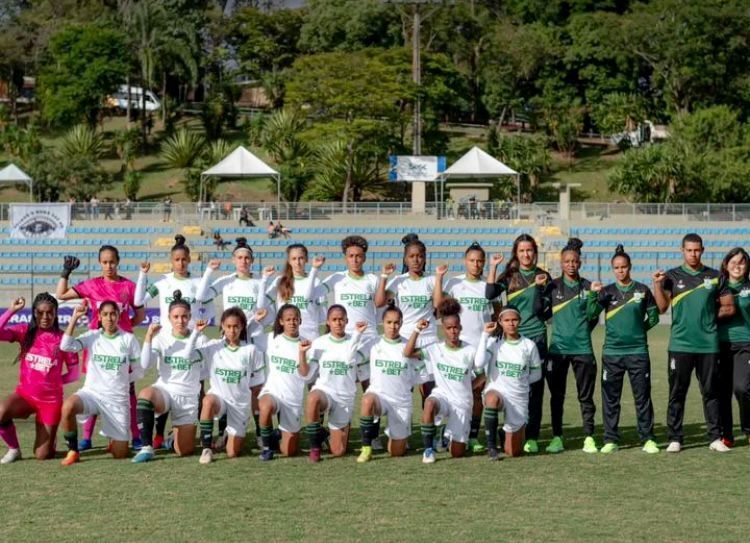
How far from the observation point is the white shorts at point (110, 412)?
915 centimetres

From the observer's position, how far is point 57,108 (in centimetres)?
5453

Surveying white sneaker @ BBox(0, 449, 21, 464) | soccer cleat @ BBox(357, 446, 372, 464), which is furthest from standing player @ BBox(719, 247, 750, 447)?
white sneaker @ BBox(0, 449, 21, 464)

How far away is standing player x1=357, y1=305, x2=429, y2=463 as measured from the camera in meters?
9.17

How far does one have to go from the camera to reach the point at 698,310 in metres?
9.37

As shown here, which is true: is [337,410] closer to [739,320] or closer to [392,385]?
[392,385]

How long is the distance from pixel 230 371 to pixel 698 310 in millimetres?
3730

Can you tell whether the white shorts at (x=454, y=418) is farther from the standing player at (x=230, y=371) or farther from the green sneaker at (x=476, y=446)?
the standing player at (x=230, y=371)

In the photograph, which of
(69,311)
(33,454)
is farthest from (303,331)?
(69,311)

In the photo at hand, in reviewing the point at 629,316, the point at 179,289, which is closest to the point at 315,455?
the point at 179,289

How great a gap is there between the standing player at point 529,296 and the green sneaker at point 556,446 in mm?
116

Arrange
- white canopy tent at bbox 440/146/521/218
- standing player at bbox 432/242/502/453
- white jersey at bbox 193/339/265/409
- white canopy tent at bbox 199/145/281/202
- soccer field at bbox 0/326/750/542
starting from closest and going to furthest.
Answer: soccer field at bbox 0/326/750/542, white jersey at bbox 193/339/265/409, standing player at bbox 432/242/502/453, white canopy tent at bbox 199/145/281/202, white canopy tent at bbox 440/146/521/218

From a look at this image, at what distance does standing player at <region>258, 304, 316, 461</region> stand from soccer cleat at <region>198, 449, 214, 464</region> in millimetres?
416

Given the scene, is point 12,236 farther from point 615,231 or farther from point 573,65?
point 573,65

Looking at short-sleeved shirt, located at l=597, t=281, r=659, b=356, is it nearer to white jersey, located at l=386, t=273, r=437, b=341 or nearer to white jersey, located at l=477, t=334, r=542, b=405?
white jersey, located at l=477, t=334, r=542, b=405
